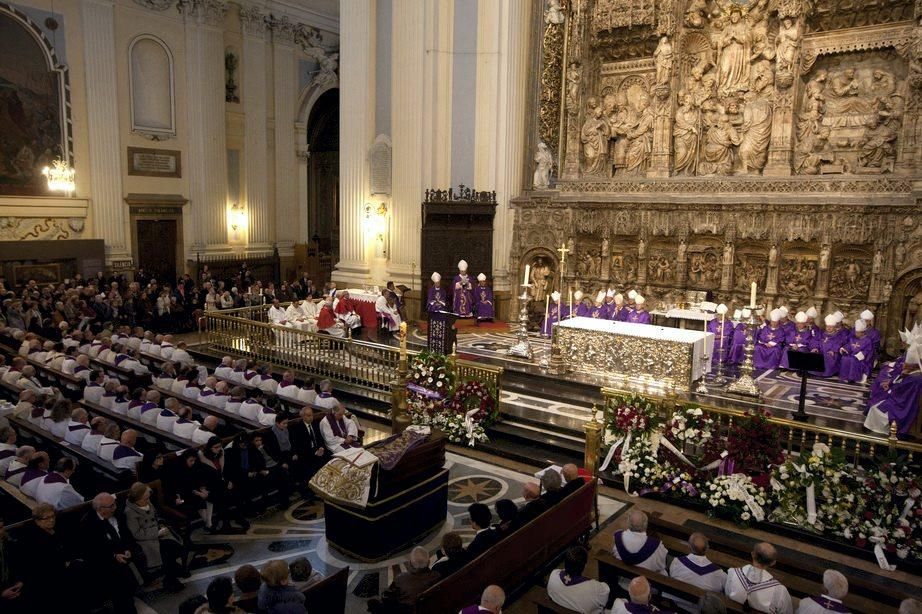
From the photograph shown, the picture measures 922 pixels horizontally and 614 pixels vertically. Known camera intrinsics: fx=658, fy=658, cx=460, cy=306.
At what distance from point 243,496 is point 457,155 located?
1183 centimetres

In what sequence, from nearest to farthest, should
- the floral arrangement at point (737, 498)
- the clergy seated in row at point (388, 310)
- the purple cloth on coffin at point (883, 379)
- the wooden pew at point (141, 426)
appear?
the floral arrangement at point (737, 498), the wooden pew at point (141, 426), the purple cloth on coffin at point (883, 379), the clergy seated in row at point (388, 310)

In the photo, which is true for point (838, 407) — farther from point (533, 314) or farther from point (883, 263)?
point (533, 314)

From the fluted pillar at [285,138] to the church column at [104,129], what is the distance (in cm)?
583

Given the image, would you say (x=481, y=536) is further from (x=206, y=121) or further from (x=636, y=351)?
(x=206, y=121)

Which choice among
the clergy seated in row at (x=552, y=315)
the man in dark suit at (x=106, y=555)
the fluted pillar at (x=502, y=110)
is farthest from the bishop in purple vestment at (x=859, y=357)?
the man in dark suit at (x=106, y=555)

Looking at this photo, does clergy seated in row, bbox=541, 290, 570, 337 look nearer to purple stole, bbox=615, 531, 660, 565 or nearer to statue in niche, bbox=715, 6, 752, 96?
statue in niche, bbox=715, 6, 752, 96

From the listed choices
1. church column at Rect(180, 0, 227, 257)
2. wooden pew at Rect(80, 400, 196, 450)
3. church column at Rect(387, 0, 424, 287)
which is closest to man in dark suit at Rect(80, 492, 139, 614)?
wooden pew at Rect(80, 400, 196, 450)

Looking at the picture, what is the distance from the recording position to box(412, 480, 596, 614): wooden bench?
187 inches

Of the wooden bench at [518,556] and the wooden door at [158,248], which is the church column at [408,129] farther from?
the wooden bench at [518,556]

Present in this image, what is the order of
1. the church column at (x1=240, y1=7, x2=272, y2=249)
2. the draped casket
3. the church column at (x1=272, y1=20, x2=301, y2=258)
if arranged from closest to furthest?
1. the draped casket
2. the church column at (x1=240, y1=7, x2=272, y2=249)
3. the church column at (x1=272, y1=20, x2=301, y2=258)

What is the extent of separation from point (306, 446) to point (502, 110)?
455 inches

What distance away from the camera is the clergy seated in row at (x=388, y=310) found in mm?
15414

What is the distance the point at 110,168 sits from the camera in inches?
762

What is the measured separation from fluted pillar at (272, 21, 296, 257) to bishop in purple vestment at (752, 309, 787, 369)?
1742 centimetres
